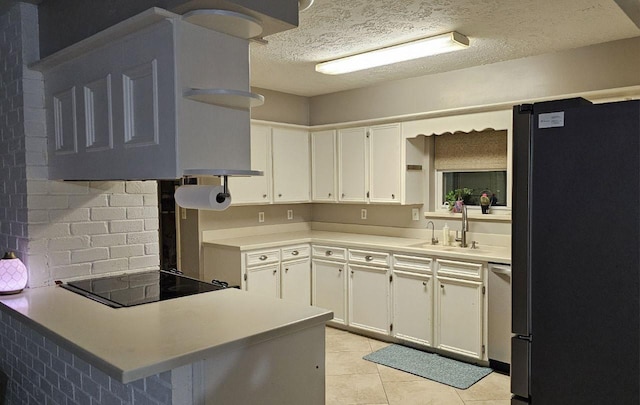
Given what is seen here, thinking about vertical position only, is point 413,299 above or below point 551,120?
below

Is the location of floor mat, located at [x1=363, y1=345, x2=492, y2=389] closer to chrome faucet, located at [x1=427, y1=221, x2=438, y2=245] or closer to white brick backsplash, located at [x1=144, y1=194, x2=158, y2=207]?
chrome faucet, located at [x1=427, y1=221, x2=438, y2=245]

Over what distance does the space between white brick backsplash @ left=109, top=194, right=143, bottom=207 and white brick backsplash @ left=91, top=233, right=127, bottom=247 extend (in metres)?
0.17

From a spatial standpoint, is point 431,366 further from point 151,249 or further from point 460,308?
point 151,249

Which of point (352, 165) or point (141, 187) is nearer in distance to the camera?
point (141, 187)

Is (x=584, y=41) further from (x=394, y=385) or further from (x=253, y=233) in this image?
(x=253, y=233)

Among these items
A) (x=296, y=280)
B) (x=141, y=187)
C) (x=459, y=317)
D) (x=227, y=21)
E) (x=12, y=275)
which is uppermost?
(x=227, y=21)

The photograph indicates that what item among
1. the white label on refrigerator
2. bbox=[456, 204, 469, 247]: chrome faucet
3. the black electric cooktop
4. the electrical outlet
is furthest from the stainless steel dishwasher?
the black electric cooktop

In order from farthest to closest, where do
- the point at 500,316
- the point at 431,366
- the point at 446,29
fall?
the point at 431,366 < the point at 500,316 < the point at 446,29

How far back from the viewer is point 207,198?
7.00ft

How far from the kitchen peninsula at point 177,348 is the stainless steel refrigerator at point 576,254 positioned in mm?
835

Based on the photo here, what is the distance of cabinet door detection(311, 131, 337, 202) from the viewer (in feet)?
16.9

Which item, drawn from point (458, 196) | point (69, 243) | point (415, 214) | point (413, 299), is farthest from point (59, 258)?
point (458, 196)

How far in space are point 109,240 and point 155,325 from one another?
3.51 ft

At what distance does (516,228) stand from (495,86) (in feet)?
8.37
